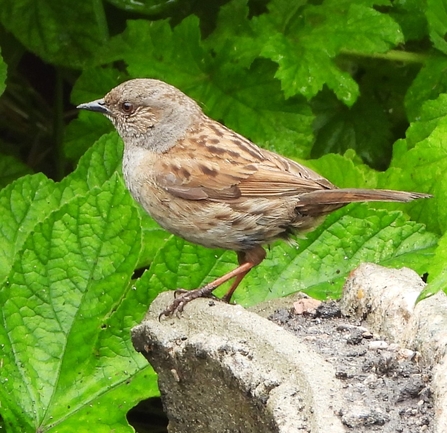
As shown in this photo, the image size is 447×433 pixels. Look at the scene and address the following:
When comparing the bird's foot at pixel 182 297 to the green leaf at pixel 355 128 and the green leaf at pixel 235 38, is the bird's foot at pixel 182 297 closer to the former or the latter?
the green leaf at pixel 235 38

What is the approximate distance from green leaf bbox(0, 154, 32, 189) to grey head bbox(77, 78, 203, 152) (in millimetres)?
782

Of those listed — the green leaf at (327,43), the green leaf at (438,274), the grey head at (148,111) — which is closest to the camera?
the green leaf at (438,274)

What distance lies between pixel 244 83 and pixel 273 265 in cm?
131

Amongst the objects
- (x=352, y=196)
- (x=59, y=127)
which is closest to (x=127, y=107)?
(x=59, y=127)

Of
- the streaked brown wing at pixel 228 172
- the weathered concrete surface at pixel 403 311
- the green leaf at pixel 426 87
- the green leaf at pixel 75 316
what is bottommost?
the green leaf at pixel 75 316

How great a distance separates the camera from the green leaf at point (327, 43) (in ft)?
12.4

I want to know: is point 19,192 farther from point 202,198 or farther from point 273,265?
point 273,265

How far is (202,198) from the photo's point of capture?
130 inches

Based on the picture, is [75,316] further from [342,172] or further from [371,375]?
[342,172]

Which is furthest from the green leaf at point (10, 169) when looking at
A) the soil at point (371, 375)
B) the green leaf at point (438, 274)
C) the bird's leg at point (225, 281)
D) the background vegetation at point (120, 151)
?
the green leaf at point (438, 274)

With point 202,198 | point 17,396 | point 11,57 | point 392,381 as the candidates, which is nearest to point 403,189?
point 202,198

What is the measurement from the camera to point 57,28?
4363mm

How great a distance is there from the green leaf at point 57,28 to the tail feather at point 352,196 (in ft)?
5.38

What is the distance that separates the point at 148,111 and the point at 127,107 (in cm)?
9
